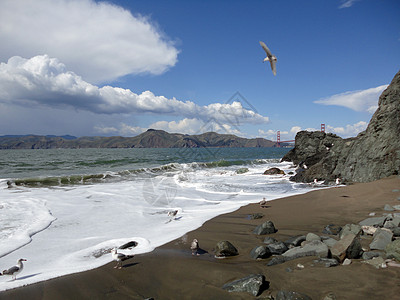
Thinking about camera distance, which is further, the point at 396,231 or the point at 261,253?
the point at 396,231

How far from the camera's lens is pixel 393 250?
153 inches

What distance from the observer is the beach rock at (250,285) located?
3.36m

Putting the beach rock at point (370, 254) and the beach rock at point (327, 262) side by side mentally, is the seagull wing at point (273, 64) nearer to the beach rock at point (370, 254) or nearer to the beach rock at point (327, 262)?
the beach rock at point (370, 254)

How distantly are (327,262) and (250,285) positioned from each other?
142 centimetres

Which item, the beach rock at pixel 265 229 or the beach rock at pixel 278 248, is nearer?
the beach rock at pixel 278 248

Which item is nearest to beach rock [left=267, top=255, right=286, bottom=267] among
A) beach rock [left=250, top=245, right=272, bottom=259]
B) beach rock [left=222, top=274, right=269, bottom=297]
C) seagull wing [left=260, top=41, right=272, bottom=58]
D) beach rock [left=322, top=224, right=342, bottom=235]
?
beach rock [left=250, top=245, right=272, bottom=259]

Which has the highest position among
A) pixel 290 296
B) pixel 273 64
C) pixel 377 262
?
pixel 273 64

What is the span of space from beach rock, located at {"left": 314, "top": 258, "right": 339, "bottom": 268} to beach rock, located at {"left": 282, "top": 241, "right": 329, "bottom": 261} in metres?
0.15

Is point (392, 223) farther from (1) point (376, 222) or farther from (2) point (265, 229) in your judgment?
(2) point (265, 229)

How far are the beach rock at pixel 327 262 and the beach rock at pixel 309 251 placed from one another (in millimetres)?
150

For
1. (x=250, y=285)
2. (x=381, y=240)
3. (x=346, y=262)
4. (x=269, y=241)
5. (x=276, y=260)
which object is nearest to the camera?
(x=250, y=285)

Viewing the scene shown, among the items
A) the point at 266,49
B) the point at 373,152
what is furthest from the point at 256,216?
the point at 373,152

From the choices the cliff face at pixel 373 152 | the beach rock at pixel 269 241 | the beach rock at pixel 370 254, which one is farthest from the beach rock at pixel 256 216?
the cliff face at pixel 373 152

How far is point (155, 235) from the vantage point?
6297 mm
